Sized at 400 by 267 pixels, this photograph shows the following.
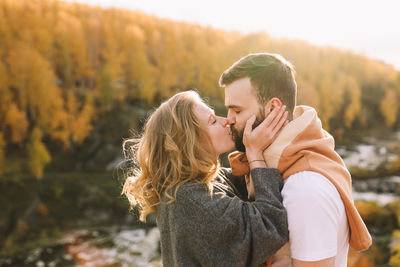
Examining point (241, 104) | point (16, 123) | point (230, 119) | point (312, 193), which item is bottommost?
point (16, 123)

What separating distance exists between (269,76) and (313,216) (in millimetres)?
956

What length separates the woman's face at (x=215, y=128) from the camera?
8.08ft

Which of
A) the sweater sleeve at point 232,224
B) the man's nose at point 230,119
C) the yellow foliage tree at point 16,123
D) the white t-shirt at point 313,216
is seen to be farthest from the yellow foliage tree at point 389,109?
the sweater sleeve at point 232,224

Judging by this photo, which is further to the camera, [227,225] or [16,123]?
[16,123]

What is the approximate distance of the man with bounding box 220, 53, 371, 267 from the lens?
177 centimetres

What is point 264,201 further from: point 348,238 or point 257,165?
point 348,238

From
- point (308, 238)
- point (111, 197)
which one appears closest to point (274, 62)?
point (308, 238)

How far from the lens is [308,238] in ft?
5.78

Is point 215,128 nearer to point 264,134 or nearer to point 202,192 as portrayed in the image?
point 264,134

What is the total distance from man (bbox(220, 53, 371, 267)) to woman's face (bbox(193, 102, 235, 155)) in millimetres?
133

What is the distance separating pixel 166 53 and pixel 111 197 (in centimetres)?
3452

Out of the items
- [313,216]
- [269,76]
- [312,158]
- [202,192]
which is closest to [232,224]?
[202,192]

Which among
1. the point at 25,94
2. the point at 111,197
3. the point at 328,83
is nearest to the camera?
the point at 111,197

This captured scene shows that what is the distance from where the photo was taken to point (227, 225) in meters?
1.88
